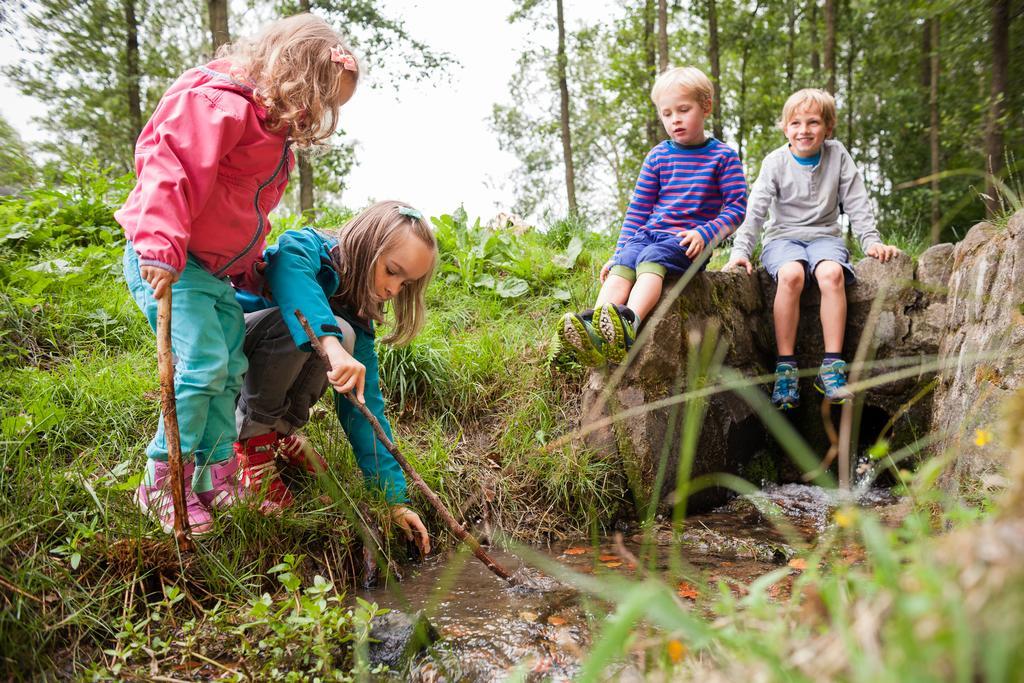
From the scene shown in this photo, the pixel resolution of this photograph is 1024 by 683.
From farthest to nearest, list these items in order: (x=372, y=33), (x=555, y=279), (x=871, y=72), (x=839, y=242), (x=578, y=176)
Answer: (x=578, y=176) → (x=871, y=72) → (x=372, y=33) → (x=555, y=279) → (x=839, y=242)

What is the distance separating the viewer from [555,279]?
478cm

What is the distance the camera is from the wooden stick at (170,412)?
190 cm

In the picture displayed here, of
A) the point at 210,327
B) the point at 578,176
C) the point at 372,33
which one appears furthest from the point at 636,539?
the point at 578,176

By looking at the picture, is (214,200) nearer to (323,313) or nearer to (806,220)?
(323,313)

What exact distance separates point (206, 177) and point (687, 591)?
82.5 inches

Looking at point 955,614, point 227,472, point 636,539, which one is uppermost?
point 955,614

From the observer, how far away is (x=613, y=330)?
309 centimetres

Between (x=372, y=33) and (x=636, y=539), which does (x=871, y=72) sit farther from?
(x=636, y=539)

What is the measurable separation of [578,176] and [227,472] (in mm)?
23752

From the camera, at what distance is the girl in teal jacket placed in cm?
246

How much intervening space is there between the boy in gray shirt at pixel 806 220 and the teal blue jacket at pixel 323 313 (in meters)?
2.33

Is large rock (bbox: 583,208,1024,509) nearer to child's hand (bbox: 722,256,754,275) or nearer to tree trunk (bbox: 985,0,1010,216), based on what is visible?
child's hand (bbox: 722,256,754,275)

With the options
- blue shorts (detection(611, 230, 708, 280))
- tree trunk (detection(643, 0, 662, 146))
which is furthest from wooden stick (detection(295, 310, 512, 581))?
tree trunk (detection(643, 0, 662, 146))

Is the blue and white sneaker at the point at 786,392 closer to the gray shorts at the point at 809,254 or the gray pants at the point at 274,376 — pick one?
the gray shorts at the point at 809,254
